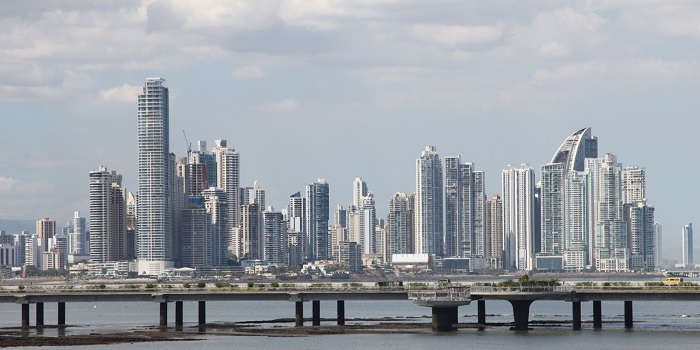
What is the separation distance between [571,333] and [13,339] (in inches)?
1813

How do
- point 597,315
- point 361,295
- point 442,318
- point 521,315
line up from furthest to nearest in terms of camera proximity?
point 361,295, point 597,315, point 521,315, point 442,318

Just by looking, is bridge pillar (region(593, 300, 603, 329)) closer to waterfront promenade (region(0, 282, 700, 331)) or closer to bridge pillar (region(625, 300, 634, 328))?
waterfront promenade (region(0, 282, 700, 331))

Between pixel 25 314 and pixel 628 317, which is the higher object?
pixel 25 314

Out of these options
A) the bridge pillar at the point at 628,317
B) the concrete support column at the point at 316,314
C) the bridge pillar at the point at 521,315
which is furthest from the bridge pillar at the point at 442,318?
the bridge pillar at the point at 628,317

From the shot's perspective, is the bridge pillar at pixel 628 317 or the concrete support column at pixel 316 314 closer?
the bridge pillar at pixel 628 317

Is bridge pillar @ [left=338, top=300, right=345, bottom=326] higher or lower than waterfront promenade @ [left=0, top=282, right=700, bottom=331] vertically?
lower

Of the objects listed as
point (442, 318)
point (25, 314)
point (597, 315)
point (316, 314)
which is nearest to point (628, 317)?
point (597, 315)

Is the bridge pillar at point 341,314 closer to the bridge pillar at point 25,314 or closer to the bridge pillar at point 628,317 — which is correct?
the bridge pillar at point 628,317

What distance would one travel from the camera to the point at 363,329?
399 ft

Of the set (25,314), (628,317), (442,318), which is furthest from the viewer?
(25,314)

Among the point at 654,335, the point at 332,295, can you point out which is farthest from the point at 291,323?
the point at 654,335

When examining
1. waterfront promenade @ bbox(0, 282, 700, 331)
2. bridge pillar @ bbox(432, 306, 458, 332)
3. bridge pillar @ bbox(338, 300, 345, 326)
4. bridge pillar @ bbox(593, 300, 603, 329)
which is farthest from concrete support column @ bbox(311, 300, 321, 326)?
bridge pillar @ bbox(593, 300, 603, 329)

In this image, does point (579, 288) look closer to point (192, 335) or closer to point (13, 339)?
point (192, 335)

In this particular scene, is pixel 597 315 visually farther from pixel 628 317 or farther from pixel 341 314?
pixel 341 314
